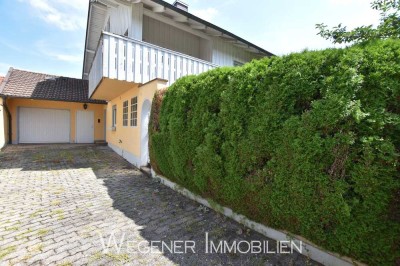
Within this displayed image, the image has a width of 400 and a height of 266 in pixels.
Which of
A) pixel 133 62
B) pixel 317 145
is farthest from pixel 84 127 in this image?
pixel 317 145

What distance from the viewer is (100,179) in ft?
19.6

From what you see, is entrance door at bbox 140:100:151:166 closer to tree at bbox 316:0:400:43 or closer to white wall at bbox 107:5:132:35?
white wall at bbox 107:5:132:35

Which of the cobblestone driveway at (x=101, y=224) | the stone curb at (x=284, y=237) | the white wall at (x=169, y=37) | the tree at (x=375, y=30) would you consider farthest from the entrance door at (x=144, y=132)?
the tree at (x=375, y=30)

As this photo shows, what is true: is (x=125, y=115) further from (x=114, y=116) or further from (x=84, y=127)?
(x=84, y=127)

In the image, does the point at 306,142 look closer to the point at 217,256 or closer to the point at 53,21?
the point at 217,256

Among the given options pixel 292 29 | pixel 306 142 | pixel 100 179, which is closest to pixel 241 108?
pixel 306 142

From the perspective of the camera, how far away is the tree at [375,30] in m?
4.75

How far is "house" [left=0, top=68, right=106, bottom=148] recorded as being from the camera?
13055 mm

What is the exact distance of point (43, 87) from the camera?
14.2 m

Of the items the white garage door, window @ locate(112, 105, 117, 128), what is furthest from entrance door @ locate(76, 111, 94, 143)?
window @ locate(112, 105, 117, 128)

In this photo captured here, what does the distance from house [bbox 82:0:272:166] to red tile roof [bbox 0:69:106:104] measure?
5035 millimetres

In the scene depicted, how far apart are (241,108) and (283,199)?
137 cm

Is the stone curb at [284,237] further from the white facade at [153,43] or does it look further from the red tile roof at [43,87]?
the red tile roof at [43,87]

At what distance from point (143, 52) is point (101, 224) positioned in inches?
224
